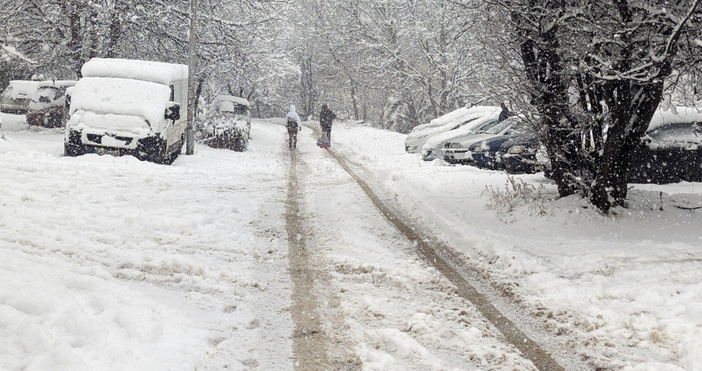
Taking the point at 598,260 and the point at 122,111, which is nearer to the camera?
the point at 598,260

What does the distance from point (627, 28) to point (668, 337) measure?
345 centimetres

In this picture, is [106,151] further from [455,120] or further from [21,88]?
[21,88]

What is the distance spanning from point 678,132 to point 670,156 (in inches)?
18.8

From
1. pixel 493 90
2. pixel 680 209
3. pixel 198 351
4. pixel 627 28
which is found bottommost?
pixel 198 351

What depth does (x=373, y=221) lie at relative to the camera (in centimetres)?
823

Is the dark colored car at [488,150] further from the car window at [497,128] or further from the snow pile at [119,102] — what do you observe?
the snow pile at [119,102]

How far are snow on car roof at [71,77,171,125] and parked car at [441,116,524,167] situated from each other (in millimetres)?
7343

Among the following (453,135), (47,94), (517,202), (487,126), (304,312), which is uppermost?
(47,94)

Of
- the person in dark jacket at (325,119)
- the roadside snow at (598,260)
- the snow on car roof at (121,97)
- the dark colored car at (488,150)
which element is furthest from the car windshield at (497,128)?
the snow on car roof at (121,97)

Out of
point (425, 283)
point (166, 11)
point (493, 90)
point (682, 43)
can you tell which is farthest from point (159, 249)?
point (166, 11)

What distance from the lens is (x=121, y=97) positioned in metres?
13.0

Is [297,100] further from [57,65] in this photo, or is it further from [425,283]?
[425,283]

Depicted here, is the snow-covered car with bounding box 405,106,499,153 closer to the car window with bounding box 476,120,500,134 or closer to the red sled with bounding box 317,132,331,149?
the car window with bounding box 476,120,500,134

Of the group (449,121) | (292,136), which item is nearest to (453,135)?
(449,121)
